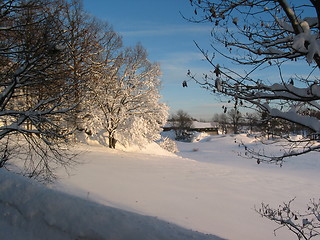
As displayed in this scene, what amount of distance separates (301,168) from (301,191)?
1299cm

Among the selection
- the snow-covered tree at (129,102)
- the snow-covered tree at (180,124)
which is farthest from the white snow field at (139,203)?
the snow-covered tree at (180,124)

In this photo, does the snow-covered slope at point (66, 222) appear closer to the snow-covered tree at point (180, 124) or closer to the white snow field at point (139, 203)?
the white snow field at point (139, 203)

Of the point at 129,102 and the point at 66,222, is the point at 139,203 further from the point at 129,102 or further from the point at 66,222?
the point at 129,102

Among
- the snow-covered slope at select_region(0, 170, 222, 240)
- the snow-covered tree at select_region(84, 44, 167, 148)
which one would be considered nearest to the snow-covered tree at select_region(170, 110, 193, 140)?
the snow-covered tree at select_region(84, 44, 167, 148)

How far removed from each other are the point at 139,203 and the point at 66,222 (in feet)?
14.7

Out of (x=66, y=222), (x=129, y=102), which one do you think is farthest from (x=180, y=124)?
(x=66, y=222)

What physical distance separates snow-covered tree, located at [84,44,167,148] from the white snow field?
407 cm

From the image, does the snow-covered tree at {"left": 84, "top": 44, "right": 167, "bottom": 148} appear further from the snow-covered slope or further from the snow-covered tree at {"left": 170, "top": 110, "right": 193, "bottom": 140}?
the snow-covered tree at {"left": 170, "top": 110, "right": 193, "bottom": 140}

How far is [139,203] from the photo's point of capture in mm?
7461

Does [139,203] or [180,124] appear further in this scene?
[180,124]

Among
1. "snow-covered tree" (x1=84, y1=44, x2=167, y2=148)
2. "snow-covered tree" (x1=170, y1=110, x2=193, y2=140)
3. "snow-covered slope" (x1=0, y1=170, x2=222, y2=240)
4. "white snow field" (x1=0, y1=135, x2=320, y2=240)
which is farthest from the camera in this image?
"snow-covered tree" (x1=170, y1=110, x2=193, y2=140)

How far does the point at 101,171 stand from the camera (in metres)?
10.9

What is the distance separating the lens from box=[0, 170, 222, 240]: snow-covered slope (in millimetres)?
2990

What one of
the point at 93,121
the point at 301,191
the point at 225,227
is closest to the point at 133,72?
the point at 93,121
